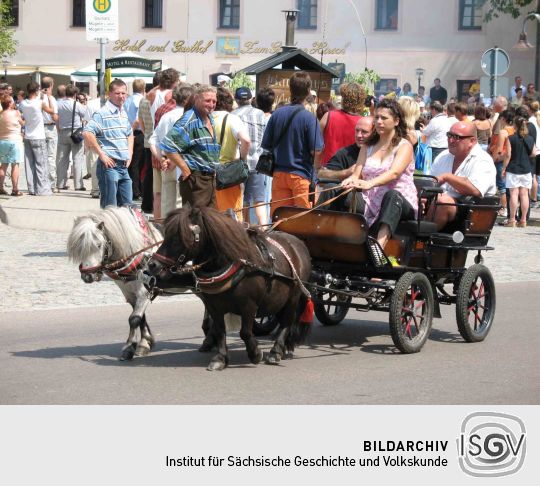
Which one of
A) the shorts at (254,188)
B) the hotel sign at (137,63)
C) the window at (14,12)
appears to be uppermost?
the window at (14,12)

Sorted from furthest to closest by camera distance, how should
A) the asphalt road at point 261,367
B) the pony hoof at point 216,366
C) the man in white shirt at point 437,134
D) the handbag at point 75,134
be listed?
the handbag at point 75,134
the man in white shirt at point 437,134
the pony hoof at point 216,366
the asphalt road at point 261,367

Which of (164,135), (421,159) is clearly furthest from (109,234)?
(421,159)

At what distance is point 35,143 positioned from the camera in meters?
22.7

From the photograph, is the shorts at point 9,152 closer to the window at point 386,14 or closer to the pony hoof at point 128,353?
the pony hoof at point 128,353

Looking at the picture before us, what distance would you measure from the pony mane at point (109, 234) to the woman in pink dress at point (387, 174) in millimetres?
1621

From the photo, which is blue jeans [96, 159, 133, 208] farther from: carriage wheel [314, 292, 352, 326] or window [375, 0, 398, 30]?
window [375, 0, 398, 30]

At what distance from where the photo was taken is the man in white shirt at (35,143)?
74.2 feet

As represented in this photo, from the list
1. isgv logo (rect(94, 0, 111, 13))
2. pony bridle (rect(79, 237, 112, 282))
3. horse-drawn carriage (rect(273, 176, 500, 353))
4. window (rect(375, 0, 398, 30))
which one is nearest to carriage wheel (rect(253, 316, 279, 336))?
horse-drawn carriage (rect(273, 176, 500, 353))

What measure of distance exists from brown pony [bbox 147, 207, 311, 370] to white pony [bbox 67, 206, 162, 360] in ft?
1.90

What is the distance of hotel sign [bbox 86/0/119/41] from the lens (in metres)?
19.0

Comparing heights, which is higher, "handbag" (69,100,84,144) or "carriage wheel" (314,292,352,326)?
"handbag" (69,100,84,144)

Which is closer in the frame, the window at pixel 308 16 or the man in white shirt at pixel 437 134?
the man in white shirt at pixel 437 134

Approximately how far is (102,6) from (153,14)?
129 ft

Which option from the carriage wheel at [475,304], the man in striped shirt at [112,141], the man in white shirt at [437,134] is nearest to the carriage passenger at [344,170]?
the carriage wheel at [475,304]
